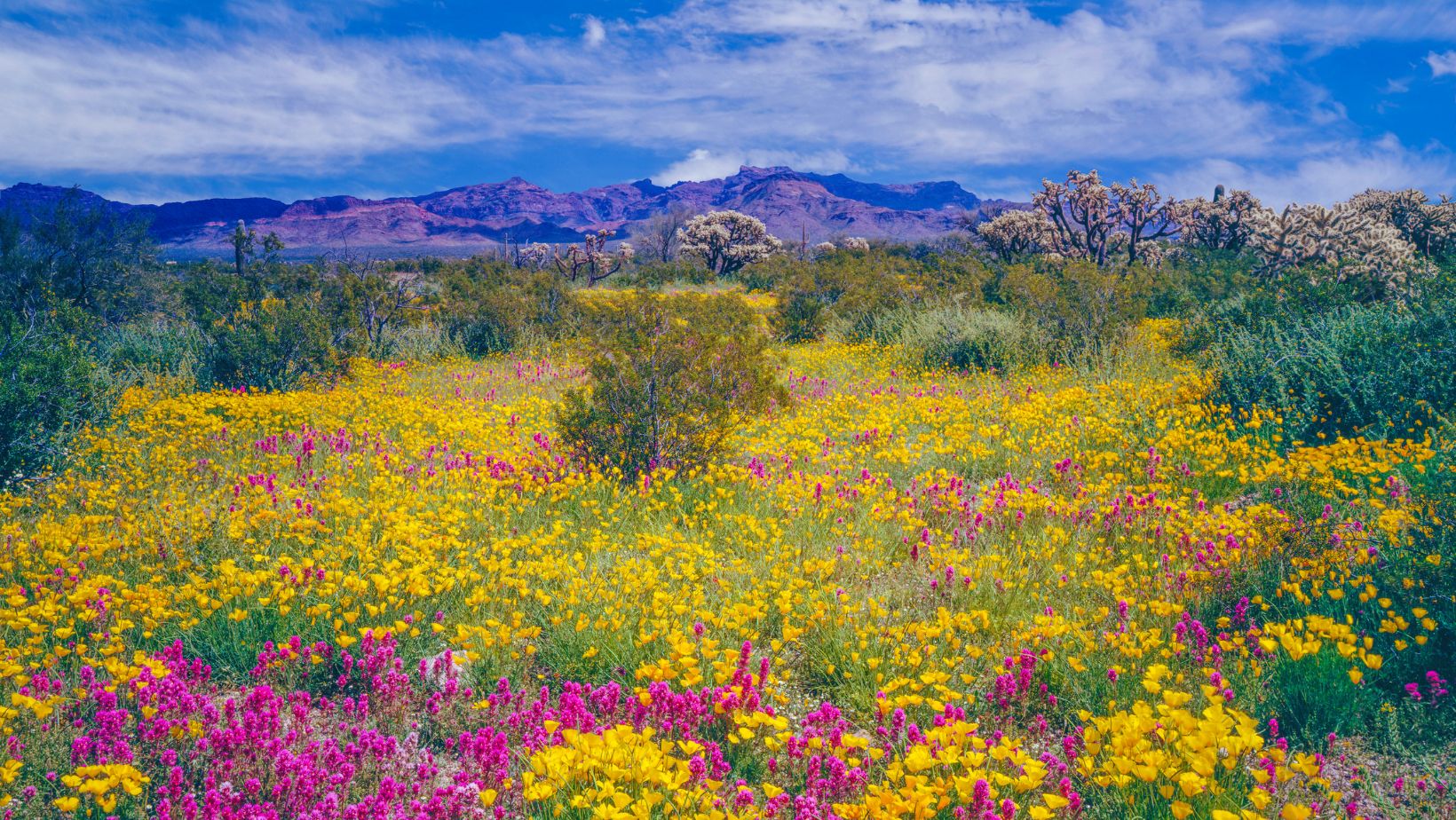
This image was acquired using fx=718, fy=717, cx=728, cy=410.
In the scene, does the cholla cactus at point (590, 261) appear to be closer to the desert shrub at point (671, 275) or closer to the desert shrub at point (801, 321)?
the desert shrub at point (671, 275)

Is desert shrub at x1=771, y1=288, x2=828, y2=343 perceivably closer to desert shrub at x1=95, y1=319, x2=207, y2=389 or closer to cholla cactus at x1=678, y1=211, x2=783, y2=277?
desert shrub at x1=95, y1=319, x2=207, y2=389

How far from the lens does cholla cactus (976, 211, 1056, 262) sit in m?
33.7

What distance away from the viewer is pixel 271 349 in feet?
34.8

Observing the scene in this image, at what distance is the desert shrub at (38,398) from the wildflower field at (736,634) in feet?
0.97

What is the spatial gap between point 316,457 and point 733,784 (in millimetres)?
5948

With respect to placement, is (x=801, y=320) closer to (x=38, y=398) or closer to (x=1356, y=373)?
(x=1356, y=373)

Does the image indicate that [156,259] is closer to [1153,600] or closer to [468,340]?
[468,340]

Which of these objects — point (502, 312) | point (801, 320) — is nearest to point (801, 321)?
point (801, 320)

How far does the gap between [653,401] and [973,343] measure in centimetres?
716

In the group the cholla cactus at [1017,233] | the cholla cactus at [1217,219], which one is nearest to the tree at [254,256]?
the cholla cactus at [1017,233]

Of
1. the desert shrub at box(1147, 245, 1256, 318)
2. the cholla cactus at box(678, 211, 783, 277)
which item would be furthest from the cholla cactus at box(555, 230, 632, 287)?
the desert shrub at box(1147, 245, 1256, 318)

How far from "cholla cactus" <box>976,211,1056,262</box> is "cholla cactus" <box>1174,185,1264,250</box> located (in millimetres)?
5402

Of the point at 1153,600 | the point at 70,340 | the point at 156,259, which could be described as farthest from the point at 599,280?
the point at 1153,600

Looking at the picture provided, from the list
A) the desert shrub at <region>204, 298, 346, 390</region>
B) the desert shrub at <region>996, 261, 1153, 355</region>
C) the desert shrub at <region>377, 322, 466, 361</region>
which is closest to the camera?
the desert shrub at <region>204, 298, 346, 390</region>
